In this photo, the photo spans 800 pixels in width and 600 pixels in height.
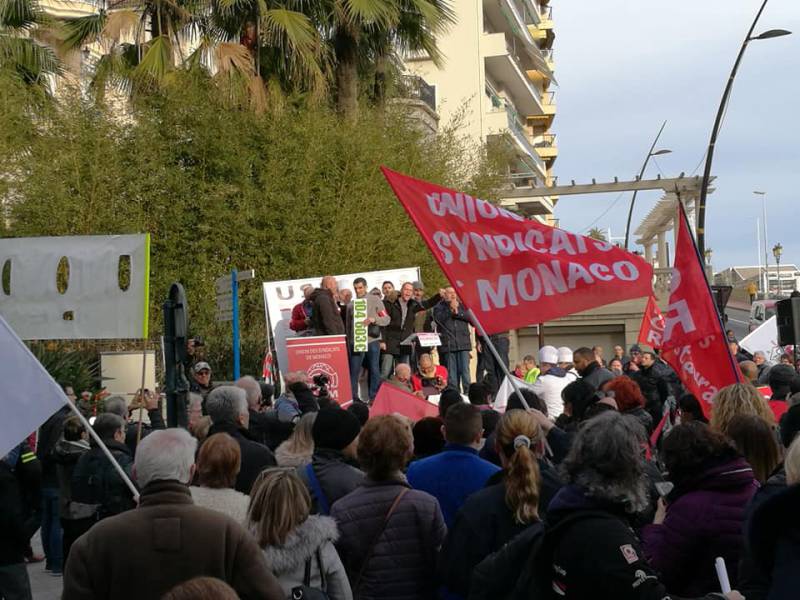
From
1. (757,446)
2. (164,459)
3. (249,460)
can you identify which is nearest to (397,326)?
(249,460)

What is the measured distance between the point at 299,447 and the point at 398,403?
10.1 ft

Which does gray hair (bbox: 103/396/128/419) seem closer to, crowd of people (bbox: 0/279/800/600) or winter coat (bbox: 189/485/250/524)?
crowd of people (bbox: 0/279/800/600)

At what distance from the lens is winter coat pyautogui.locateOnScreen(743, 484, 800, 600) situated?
2.60 meters

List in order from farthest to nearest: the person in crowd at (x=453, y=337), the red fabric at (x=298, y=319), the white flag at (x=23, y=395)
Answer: the red fabric at (x=298, y=319) → the person in crowd at (x=453, y=337) → the white flag at (x=23, y=395)

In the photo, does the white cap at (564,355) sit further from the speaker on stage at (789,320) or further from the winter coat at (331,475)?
the winter coat at (331,475)

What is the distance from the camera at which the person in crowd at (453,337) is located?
1659 cm

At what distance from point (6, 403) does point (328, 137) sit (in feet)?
61.6

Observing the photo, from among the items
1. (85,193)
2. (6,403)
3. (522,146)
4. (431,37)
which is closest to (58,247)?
(6,403)

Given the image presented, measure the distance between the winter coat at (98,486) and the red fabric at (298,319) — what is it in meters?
9.09

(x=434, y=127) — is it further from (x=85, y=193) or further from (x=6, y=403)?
(x=6, y=403)

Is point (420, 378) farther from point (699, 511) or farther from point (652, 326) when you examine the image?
point (699, 511)

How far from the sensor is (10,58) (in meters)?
22.0

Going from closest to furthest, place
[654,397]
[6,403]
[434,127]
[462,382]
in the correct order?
[6,403], [654,397], [462,382], [434,127]

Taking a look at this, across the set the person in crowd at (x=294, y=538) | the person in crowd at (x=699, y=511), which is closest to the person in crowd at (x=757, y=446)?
the person in crowd at (x=699, y=511)
